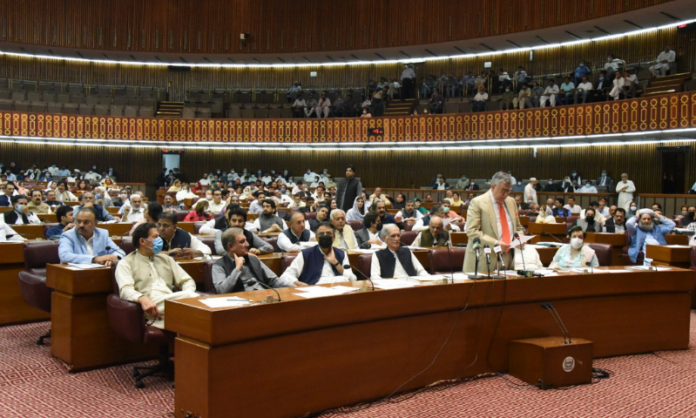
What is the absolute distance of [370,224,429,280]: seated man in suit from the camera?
5383 mm

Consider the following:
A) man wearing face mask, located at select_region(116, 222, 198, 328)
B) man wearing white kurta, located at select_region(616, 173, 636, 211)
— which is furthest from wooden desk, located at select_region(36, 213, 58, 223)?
man wearing white kurta, located at select_region(616, 173, 636, 211)

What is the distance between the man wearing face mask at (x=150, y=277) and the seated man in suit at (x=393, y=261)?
154 cm

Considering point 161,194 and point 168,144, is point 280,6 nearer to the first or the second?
point 168,144

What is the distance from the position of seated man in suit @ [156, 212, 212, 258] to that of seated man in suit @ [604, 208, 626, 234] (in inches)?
279

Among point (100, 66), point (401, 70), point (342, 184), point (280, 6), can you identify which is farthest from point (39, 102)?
point (342, 184)

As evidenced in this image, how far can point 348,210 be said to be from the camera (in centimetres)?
1013

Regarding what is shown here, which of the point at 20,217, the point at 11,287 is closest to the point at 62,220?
the point at 11,287

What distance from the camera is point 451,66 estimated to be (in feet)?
74.8

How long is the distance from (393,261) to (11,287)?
12.1ft

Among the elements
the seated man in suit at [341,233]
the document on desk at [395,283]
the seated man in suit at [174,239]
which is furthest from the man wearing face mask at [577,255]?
the seated man in suit at [174,239]

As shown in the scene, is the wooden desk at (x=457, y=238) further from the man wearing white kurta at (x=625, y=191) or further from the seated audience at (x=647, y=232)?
the man wearing white kurta at (x=625, y=191)

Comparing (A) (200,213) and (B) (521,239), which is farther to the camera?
(A) (200,213)

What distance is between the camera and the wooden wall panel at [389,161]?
1808 cm

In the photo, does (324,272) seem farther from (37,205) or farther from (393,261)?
(37,205)
